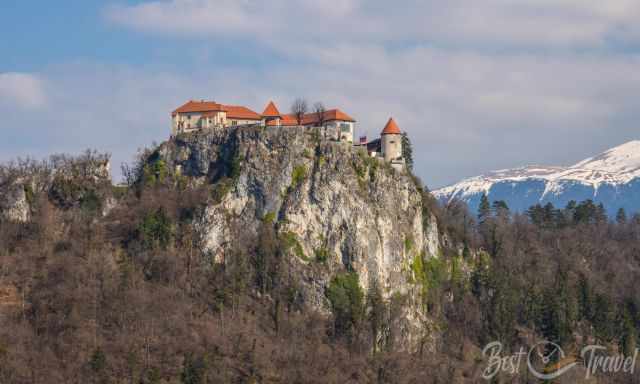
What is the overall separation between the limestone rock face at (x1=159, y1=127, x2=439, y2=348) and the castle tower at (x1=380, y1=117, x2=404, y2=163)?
318 cm

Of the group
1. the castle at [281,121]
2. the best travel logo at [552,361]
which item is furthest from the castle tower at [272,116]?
the best travel logo at [552,361]

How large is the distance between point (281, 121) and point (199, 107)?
450 inches

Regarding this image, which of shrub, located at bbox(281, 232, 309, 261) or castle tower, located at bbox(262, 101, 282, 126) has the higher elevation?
castle tower, located at bbox(262, 101, 282, 126)

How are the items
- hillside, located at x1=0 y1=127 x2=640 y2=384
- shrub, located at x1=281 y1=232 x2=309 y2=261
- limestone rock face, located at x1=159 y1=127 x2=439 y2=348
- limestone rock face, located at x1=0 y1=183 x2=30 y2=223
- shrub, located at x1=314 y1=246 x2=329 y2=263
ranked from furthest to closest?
1. limestone rock face, located at x1=0 y1=183 x2=30 y2=223
2. limestone rock face, located at x1=159 y1=127 x2=439 y2=348
3. shrub, located at x1=314 y1=246 x2=329 y2=263
4. shrub, located at x1=281 y1=232 x2=309 y2=261
5. hillside, located at x1=0 y1=127 x2=640 y2=384

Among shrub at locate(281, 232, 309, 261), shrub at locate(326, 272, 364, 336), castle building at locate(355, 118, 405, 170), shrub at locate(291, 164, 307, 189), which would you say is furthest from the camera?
castle building at locate(355, 118, 405, 170)

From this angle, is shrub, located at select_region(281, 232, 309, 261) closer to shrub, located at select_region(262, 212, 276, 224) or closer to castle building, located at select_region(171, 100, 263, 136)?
shrub, located at select_region(262, 212, 276, 224)

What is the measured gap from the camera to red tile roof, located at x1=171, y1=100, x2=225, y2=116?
11831 cm

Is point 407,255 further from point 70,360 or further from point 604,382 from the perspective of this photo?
point 70,360

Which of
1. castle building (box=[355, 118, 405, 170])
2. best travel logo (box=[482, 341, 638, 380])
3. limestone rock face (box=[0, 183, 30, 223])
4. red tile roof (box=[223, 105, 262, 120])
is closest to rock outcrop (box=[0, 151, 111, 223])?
limestone rock face (box=[0, 183, 30, 223])

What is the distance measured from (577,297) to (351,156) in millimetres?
35830

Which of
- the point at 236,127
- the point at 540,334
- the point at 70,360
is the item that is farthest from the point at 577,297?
the point at 70,360

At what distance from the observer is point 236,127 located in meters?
113

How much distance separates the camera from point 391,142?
116312mm

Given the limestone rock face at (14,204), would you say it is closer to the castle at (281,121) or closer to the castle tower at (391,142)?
the castle at (281,121)
